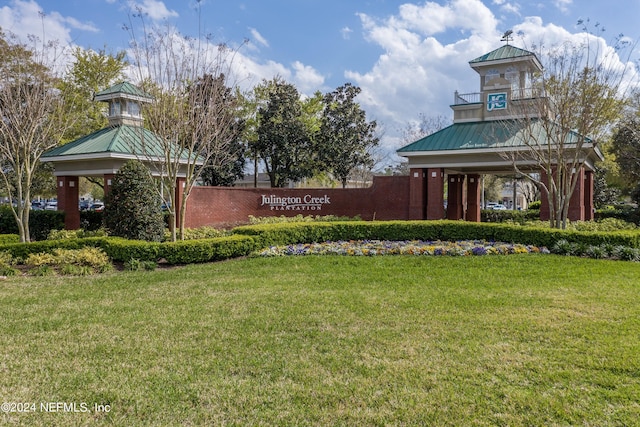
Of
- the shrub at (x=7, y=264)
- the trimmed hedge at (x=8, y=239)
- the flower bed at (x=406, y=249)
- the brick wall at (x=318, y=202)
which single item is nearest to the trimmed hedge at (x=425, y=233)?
the flower bed at (x=406, y=249)

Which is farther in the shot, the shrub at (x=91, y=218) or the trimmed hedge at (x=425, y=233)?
the shrub at (x=91, y=218)

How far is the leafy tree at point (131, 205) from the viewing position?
11672 millimetres

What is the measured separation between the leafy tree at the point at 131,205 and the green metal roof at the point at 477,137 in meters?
10.6

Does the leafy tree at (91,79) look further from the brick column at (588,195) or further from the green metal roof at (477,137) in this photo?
the brick column at (588,195)

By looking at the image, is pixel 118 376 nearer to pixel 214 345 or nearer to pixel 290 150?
pixel 214 345

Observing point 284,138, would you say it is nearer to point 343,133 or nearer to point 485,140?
point 343,133

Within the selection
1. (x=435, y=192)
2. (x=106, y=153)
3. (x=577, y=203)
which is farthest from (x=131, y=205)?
(x=577, y=203)

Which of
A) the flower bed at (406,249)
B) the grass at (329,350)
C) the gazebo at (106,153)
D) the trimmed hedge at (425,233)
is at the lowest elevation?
the grass at (329,350)

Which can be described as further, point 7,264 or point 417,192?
point 417,192

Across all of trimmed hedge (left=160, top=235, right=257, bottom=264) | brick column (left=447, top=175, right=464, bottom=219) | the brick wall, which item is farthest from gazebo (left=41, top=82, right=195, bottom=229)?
brick column (left=447, top=175, right=464, bottom=219)

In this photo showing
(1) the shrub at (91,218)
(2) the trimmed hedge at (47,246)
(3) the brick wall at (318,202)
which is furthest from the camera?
(3) the brick wall at (318,202)

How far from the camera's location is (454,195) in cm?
2197

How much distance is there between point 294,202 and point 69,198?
918cm

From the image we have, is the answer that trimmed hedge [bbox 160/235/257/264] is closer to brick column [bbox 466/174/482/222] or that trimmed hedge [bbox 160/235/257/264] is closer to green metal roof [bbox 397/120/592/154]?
green metal roof [bbox 397/120/592/154]
